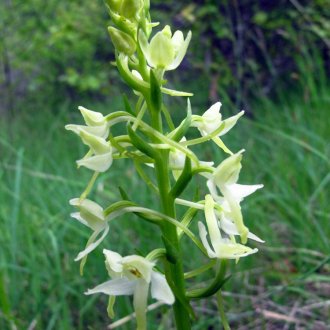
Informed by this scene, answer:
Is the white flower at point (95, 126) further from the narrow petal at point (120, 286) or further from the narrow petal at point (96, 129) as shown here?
the narrow petal at point (120, 286)

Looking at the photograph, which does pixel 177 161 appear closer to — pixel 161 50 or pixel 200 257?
pixel 161 50

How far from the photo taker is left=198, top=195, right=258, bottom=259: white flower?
3.57ft

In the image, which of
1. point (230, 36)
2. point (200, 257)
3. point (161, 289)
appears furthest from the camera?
point (230, 36)

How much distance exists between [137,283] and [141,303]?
0.05 metres

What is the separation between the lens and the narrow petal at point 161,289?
1055mm

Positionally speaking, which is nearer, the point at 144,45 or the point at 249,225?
the point at 144,45

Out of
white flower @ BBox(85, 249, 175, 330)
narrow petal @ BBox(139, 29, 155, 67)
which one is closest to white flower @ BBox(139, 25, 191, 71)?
narrow petal @ BBox(139, 29, 155, 67)

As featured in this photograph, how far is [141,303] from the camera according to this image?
1094mm

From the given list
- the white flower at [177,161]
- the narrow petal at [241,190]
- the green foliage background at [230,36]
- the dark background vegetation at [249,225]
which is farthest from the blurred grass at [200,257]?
the green foliage background at [230,36]

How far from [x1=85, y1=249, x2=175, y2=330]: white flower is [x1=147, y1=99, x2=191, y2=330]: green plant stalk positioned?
0.03 m

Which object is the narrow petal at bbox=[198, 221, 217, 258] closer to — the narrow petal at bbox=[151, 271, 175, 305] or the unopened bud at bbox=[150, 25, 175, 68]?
the narrow petal at bbox=[151, 271, 175, 305]

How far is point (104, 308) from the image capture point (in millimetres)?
1992

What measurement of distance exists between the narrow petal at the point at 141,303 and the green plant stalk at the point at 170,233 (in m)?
0.05

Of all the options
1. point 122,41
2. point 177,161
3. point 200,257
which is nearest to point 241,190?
point 177,161
